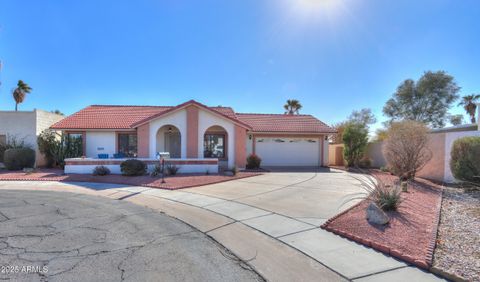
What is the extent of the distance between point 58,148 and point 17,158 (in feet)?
7.48

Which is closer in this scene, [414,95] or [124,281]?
[124,281]

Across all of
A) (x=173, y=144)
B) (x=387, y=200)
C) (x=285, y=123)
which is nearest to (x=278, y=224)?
(x=387, y=200)

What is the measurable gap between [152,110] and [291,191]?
640 inches

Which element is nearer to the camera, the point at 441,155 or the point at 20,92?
the point at 441,155

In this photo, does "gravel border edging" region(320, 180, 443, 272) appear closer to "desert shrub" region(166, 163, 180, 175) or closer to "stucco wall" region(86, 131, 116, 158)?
"desert shrub" region(166, 163, 180, 175)

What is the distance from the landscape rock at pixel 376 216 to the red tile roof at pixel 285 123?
14966 millimetres

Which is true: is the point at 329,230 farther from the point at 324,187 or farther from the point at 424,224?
the point at 324,187

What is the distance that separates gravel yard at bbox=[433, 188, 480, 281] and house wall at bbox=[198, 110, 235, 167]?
1178 cm

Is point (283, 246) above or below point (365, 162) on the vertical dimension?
below

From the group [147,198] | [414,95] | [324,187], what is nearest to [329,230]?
[324,187]

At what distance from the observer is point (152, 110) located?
72.8 feet

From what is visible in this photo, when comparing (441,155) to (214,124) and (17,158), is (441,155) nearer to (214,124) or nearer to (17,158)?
(214,124)

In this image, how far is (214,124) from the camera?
16938 mm

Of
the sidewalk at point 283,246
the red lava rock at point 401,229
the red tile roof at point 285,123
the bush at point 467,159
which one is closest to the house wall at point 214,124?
the red tile roof at point 285,123
